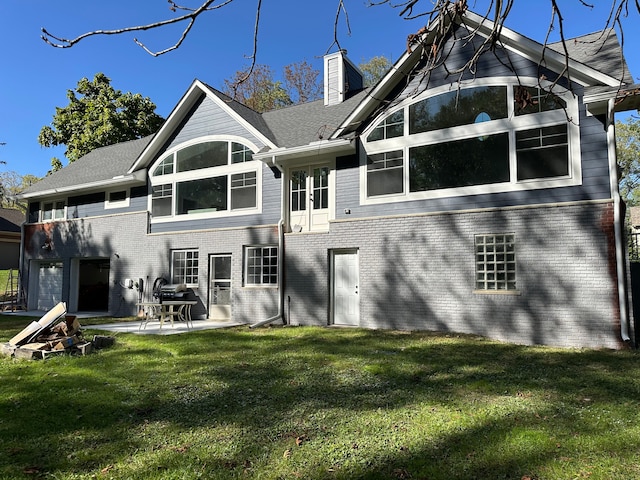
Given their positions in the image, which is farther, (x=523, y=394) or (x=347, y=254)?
(x=347, y=254)

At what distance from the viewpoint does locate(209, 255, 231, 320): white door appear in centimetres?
1377

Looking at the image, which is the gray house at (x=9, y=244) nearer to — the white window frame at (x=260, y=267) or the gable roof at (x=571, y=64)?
Result: the white window frame at (x=260, y=267)

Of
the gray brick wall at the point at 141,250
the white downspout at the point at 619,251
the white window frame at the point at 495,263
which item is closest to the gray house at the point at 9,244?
the gray brick wall at the point at 141,250

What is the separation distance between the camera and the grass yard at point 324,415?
364cm

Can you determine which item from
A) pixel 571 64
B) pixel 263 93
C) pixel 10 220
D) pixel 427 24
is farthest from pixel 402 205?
pixel 10 220

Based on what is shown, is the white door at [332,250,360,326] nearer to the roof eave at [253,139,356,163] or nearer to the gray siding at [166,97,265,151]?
the roof eave at [253,139,356,163]

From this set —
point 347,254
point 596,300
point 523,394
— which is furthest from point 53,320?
point 596,300

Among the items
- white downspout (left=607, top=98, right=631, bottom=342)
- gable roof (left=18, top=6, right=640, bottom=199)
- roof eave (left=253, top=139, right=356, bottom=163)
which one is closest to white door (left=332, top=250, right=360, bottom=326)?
roof eave (left=253, top=139, right=356, bottom=163)

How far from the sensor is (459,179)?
34.9ft

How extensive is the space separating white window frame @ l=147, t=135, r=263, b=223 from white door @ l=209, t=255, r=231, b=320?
1.51 metres

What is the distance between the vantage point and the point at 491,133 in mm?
10266

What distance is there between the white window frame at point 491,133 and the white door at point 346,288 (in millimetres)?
1651

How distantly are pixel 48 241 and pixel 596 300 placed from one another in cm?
1942

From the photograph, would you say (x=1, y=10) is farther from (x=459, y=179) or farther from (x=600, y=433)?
(x=459, y=179)
